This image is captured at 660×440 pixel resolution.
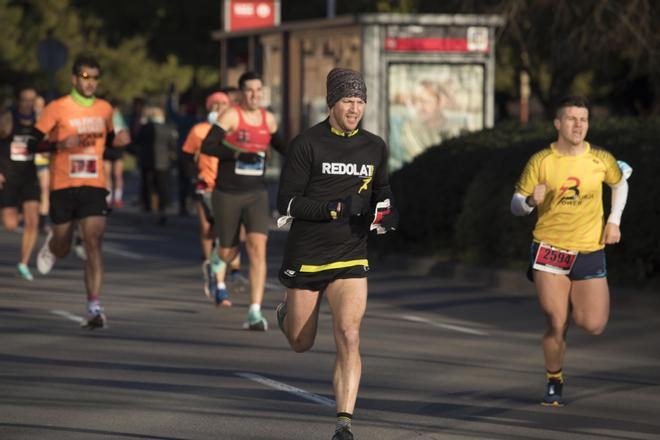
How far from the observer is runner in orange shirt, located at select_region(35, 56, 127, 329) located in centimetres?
1297

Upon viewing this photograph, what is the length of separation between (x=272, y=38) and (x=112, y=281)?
9.90m

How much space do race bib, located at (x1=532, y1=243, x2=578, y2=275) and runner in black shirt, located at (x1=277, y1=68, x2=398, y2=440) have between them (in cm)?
158

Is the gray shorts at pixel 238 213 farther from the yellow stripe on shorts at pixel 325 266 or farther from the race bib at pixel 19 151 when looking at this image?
the yellow stripe on shorts at pixel 325 266

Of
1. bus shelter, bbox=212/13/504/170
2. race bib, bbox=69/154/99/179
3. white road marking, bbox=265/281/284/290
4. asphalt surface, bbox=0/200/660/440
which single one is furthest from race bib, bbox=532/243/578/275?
bus shelter, bbox=212/13/504/170

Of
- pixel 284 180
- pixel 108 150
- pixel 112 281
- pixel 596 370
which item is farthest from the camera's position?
pixel 112 281

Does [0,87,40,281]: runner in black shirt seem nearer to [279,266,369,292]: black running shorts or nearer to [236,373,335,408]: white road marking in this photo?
[236,373,335,408]: white road marking

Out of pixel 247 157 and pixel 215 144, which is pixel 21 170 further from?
pixel 247 157

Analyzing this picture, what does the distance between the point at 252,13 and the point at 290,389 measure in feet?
78.8

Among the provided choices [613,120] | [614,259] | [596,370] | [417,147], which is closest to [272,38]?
[417,147]

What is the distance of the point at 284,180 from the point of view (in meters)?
8.49

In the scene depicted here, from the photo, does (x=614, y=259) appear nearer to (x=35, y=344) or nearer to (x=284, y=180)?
(x=35, y=344)

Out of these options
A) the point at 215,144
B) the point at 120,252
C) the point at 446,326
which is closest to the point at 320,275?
the point at 215,144

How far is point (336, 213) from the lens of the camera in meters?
8.27

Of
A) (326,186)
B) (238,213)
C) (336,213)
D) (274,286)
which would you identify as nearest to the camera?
(336,213)
